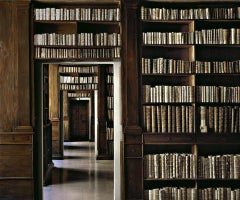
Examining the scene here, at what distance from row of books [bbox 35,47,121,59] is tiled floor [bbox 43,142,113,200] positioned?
2319 millimetres

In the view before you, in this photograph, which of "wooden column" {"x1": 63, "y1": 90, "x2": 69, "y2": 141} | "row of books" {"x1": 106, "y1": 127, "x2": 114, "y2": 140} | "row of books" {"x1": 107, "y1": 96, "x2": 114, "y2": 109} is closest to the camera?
"row of books" {"x1": 106, "y1": 127, "x2": 114, "y2": 140}

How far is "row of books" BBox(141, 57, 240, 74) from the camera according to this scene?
5969 millimetres

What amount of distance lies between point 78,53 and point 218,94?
2.18 meters

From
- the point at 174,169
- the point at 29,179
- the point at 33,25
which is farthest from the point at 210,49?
the point at 29,179

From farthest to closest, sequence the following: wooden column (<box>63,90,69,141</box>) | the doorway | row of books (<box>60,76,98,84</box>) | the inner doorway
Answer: the inner doorway → wooden column (<box>63,90,69,141</box>) → row of books (<box>60,76,98,84</box>) → the doorway

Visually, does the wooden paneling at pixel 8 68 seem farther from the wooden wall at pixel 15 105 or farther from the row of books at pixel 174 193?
the row of books at pixel 174 193

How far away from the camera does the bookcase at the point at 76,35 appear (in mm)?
6055

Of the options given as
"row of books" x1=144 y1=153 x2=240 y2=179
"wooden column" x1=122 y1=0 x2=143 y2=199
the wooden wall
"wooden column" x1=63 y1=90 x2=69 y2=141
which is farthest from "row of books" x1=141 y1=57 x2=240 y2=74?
"wooden column" x1=63 y1=90 x2=69 y2=141

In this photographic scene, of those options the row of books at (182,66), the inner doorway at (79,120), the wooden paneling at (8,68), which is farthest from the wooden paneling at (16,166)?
the inner doorway at (79,120)

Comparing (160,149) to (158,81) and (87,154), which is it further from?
(87,154)

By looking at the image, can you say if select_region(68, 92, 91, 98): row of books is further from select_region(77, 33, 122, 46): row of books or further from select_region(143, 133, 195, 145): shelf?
select_region(143, 133, 195, 145): shelf

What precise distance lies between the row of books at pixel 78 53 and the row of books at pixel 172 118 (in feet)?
3.22

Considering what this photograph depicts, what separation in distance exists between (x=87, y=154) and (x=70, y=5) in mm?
7581

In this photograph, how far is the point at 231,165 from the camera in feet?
19.4
